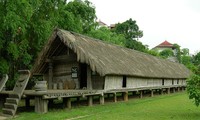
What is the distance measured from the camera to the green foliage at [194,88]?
1234 cm


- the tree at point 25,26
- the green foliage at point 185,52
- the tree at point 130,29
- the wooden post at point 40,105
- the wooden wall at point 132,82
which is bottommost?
the wooden post at point 40,105

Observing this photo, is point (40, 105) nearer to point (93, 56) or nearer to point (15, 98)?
point (15, 98)

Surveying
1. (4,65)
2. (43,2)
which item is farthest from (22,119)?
(43,2)

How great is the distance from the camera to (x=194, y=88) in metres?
12.5

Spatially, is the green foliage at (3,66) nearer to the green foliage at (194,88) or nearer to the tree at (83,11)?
the tree at (83,11)

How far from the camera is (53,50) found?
65.1 feet

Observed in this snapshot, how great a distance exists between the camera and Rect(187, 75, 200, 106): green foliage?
1234cm

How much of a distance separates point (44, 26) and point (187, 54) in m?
58.4

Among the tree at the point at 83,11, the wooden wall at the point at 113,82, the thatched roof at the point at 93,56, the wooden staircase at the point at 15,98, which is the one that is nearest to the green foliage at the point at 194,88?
the thatched roof at the point at 93,56

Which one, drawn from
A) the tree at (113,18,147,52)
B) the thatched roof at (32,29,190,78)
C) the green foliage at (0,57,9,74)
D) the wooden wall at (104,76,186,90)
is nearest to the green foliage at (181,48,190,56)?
the tree at (113,18,147,52)

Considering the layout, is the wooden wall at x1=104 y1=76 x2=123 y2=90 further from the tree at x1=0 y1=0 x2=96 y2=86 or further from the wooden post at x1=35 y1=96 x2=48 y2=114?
the tree at x1=0 y1=0 x2=96 y2=86

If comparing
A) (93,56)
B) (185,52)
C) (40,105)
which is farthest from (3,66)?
(185,52)

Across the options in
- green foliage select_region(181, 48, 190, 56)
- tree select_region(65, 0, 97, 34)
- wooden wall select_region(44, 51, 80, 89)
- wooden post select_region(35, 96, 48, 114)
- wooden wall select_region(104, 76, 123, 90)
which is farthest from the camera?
green foliage select_region(181, 48, 190, 56)

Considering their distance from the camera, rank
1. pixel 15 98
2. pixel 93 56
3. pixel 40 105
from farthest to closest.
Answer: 1. pixel 93 56
2. pixel 15 98
3. pixel 40 105
